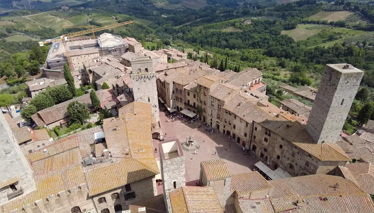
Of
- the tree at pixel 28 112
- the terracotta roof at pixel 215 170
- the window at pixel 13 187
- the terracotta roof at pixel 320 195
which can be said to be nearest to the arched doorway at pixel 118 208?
the window at pixel 13 187

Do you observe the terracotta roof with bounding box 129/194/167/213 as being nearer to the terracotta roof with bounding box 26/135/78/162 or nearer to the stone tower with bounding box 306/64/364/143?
the terracotta roof with bounding box 26/135/78/162

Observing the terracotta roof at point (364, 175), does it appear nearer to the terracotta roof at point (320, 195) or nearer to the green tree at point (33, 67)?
the terracotta roof at point (320, 195)

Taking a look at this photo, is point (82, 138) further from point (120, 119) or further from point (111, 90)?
point (111, 90)

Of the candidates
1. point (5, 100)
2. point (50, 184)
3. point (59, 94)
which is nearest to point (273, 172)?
point (50, 184)

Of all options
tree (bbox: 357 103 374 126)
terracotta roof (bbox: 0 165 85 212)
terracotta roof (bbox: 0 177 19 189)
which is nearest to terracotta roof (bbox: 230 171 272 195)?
terracotta roof (bbox: 0 165 85 212)

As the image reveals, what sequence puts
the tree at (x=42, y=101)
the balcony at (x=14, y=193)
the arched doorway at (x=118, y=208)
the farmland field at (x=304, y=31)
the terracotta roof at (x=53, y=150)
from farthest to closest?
the farmland field at (x=304, y=31), the tree at (x=42, y=101), the terracotta roof at (x=53, y=150), the arched doorway at (x=118, y=208), the balcony at (x=14, y=193)

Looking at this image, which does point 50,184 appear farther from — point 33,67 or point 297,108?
point 33,67

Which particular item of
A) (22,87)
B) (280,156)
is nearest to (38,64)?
(22,87)
